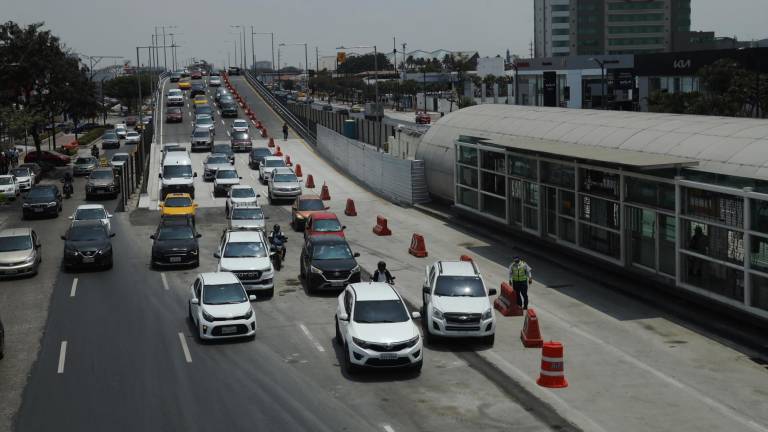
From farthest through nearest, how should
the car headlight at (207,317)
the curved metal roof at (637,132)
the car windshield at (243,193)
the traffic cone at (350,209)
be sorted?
the traffic cone at (350,209) → the car windshield at (243,193) → the curved metal roof at (637,132) → the car headlight at (207,317)

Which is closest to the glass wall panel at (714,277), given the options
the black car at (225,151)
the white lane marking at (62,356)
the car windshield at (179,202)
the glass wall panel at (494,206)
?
the glass wall panel at (494,206)

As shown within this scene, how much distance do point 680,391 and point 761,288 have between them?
4.79m

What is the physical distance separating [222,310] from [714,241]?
478 inches

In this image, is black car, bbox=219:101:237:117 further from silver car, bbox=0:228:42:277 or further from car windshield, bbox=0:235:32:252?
car windshield, bbox=0:235:32:252

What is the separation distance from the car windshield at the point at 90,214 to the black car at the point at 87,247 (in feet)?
16.2

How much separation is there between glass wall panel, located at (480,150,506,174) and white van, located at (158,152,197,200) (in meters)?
18.5

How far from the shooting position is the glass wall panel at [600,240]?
3020cm

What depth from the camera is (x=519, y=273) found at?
26.3 m

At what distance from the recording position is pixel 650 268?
28250mm

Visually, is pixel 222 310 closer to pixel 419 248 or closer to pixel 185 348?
pixel 185 348

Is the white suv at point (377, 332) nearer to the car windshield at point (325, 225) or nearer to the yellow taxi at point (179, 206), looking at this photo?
the car windshield at point (325, 225)

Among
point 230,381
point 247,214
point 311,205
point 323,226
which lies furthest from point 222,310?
point 311,205

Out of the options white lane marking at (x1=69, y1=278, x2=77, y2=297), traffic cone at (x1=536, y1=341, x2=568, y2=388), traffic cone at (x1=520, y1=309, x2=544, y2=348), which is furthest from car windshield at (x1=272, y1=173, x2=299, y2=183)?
traffic cone at (x1=536, y1=341, x2=568, y2=388)

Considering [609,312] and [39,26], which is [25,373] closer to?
[609,312]
